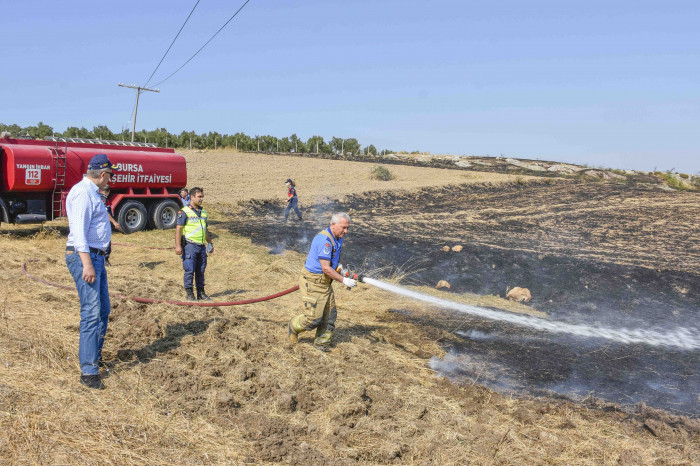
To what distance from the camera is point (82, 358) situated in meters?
4.65

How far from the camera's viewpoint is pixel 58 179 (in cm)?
1362

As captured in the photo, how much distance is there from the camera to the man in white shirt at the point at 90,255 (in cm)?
451

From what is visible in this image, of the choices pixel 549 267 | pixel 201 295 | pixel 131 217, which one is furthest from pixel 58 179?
pixel 549 267

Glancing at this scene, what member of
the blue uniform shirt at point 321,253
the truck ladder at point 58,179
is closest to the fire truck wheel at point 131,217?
the truck ladder at point 58,179

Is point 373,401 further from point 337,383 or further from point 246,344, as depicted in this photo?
point 246,344

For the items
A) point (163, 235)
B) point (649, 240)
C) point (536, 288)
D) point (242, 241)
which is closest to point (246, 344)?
point (536, 288)

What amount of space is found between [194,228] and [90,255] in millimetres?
3371

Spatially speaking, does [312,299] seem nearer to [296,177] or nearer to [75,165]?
[75,165]

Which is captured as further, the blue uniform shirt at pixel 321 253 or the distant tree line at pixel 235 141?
the distant tree line at pixel 235 141

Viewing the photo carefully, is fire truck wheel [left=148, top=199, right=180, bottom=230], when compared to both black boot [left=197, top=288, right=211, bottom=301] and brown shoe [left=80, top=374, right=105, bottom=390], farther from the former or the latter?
brown shoe [left=80, top=374, right=105, bottom=390]

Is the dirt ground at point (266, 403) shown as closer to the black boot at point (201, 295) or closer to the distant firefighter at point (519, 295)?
the black boot at point (201, 295)

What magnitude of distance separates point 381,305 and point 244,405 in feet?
15.1

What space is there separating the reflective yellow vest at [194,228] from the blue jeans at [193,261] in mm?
92

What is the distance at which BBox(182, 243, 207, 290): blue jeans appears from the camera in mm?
7961
